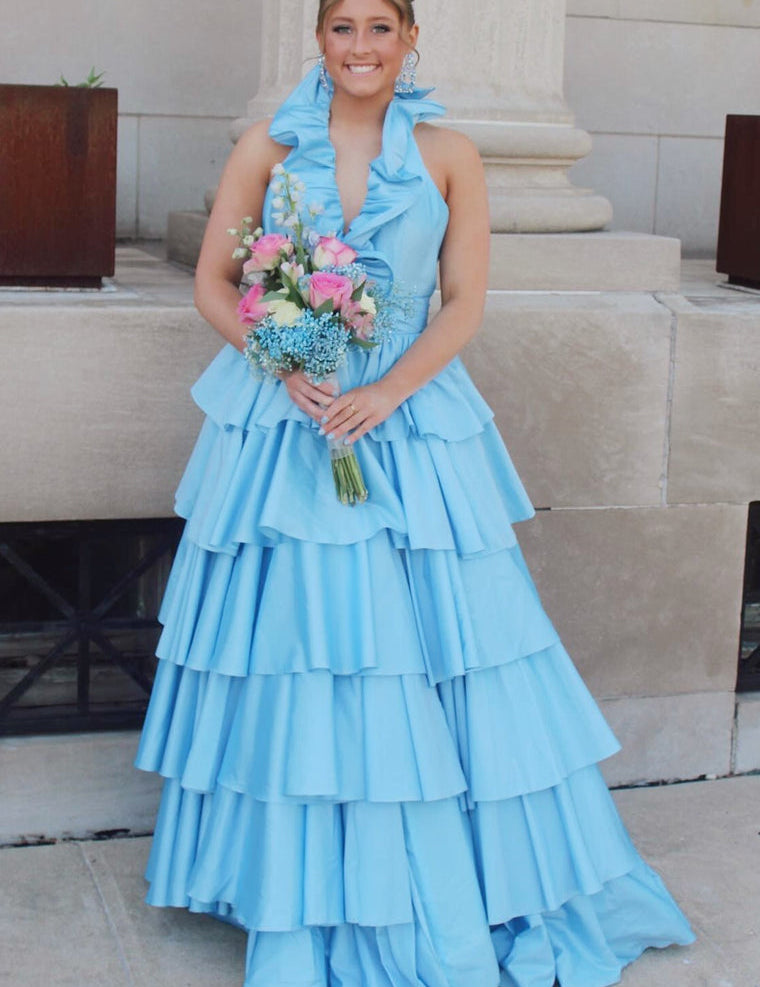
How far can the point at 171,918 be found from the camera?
163 inches

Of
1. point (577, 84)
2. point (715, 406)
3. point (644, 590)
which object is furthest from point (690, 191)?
point (644, 590)

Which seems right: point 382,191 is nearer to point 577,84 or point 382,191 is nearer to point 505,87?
point 505,87

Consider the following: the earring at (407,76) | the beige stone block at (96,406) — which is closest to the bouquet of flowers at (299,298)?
the earring at (407,76)

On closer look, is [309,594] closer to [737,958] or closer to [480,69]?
[737,958]

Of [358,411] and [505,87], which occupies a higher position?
[505,87]

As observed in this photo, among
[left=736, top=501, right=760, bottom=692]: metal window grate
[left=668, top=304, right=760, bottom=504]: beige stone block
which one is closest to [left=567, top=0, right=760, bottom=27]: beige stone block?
[left=668, top=304, right=760, bottom=504]: beige stone block

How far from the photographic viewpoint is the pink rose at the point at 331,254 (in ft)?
10.9

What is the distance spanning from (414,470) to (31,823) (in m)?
1.69

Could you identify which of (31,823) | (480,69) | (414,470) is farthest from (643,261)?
(31,823)

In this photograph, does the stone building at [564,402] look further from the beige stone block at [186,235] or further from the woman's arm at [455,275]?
the woman's arm at [455,275]

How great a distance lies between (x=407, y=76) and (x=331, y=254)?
603 millimetres

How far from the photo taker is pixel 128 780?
4660 millimetres

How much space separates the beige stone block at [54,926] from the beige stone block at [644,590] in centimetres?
158

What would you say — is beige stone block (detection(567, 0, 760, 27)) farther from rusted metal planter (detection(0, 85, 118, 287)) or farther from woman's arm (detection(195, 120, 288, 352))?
woman's arm (detection(195, 120, 288, 352))
